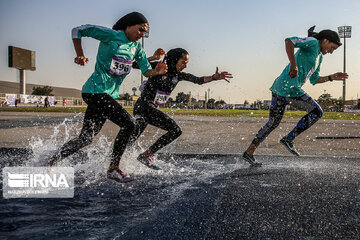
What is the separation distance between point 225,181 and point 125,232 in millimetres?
1870

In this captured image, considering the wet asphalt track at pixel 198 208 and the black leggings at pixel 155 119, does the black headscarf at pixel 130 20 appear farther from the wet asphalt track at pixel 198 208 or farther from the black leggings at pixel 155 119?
the wet asphalt track at pixel 198 208

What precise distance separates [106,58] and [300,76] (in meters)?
2.91

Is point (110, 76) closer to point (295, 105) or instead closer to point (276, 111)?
point (276, 111)

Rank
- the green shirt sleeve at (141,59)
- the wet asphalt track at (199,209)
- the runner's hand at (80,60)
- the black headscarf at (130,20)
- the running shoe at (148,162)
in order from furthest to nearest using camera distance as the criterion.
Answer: the running shoe at (148,162), the green shirt sleeve at (141,59), the black headscarf at (130,20), the runner's hand at (80,60), the wet asphalt track at (199,209)

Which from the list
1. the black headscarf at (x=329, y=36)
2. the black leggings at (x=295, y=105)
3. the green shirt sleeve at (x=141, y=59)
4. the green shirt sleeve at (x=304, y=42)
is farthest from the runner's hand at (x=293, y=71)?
the green shirt sleeve at (x=141, y=59)

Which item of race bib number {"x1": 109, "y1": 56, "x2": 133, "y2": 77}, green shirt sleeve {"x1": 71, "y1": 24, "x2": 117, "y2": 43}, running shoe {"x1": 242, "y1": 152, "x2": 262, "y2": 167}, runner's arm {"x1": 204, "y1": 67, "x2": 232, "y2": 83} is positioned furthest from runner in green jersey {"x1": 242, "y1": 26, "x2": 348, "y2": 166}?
green shirt sleeve {"x1": 71, "y1": 24, "x2": 117, "y2": 43}

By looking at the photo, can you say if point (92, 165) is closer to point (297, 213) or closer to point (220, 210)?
point (220, 210)

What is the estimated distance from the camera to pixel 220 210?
8.14 feet

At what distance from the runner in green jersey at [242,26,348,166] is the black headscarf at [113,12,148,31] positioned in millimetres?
2127

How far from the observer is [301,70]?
4703mm

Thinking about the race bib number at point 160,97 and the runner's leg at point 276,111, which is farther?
the runner's leg at point 276,111

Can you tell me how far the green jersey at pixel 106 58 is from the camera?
3463mm

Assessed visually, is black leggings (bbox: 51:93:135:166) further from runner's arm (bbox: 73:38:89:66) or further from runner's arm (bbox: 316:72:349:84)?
runner's arm (bbox: 316:72:349:84)

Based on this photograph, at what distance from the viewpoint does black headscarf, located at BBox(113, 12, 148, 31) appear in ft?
11.7
